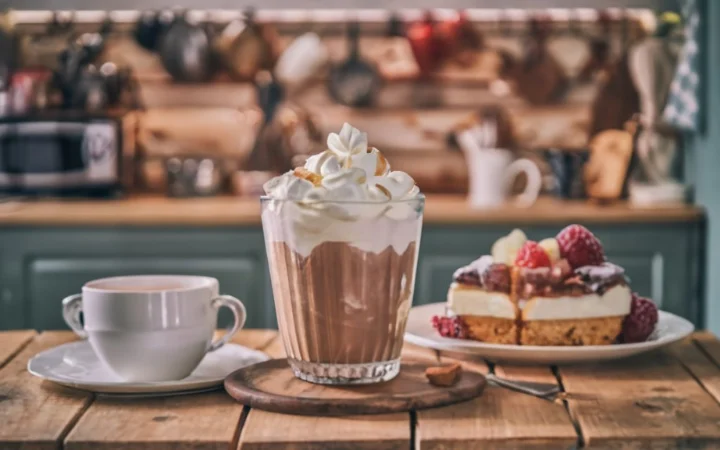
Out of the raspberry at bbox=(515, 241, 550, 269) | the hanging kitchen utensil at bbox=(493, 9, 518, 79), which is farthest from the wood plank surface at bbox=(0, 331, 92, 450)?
the hanging kitchen utensil at bbox=(493, 9, 518, 79)

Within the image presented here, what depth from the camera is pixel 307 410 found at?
994 mm

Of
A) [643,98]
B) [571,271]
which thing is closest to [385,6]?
[643,98]

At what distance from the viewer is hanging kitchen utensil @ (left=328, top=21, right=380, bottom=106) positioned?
346 cm

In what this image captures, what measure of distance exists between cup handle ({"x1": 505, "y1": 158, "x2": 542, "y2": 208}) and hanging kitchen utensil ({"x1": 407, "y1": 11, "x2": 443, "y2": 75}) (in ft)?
1.60

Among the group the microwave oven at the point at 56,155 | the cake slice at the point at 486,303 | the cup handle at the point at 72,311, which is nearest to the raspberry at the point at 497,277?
the cake slice at the point at 486,303

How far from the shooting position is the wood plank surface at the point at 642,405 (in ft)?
2.98

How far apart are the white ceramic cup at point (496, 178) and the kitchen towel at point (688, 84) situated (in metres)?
0.48

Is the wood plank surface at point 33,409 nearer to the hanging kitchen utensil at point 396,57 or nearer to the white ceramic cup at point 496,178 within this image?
the white ceramic cup at point 496,178

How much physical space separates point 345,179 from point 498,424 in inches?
11.6

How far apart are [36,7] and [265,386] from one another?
2761mm

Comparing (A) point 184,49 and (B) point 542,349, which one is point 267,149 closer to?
(A) point 184,49

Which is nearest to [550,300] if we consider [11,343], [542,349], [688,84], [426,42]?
[542,349]

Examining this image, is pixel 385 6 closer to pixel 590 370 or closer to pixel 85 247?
pixel 85 247

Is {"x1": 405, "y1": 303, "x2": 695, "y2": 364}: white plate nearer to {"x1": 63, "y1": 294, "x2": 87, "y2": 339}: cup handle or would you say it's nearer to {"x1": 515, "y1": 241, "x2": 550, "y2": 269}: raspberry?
{"x1": 515, "y1": 241, "x2": 550, "y2": 269}: raspberry
